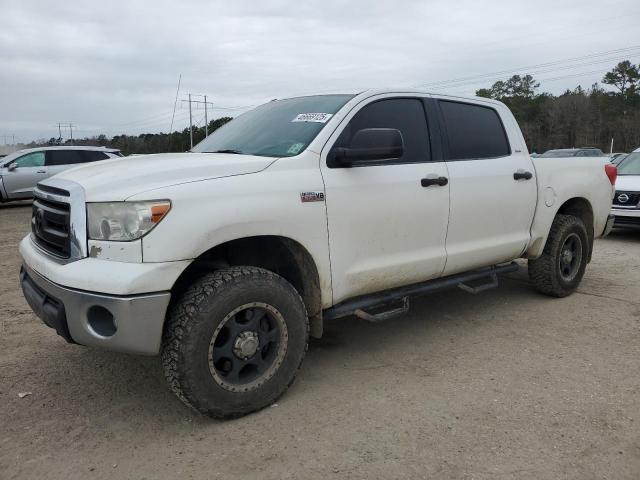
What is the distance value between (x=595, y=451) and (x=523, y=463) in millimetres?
401

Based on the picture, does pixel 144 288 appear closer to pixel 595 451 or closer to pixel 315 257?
pixel 315 257

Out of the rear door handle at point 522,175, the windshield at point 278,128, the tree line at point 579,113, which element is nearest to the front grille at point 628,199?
the rear door handle at point 522,175

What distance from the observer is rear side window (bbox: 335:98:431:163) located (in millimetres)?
3660

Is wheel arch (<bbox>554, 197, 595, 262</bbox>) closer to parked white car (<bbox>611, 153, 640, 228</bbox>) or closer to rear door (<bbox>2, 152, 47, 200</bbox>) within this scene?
parked white car (<bbox>611, 153, 640, 228</bbox>)

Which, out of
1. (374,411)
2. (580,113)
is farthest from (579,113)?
(374,411)

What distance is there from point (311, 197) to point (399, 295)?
1.08 meters

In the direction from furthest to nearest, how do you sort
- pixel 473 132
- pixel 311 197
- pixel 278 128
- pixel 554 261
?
1. pixel 554 261
2. pixel 473 132
3. pixel 278 128
4. pixel 311 197

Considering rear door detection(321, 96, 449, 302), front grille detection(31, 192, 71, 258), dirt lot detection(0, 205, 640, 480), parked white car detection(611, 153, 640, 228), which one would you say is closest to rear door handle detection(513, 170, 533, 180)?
rear door detection(321, 96, 449, 302)

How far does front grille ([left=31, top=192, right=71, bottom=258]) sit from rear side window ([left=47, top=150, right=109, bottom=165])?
42.9 ft

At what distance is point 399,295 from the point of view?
12.4 feet

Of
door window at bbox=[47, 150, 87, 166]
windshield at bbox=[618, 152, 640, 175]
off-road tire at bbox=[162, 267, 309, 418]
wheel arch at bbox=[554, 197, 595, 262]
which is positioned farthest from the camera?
door window at bbox=[47, 150, 87, 166]

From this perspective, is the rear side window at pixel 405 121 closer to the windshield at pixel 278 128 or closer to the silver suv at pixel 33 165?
the windshield at pixel 278 128

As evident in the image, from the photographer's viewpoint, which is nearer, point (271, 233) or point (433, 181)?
point (271, 233)

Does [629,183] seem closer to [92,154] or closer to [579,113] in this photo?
[92,154]
